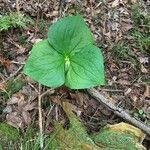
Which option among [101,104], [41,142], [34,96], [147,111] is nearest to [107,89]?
[101,104]

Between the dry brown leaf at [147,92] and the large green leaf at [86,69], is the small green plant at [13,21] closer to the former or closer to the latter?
the large green leaf at [86,69]

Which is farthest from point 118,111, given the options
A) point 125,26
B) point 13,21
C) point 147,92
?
point 13,21

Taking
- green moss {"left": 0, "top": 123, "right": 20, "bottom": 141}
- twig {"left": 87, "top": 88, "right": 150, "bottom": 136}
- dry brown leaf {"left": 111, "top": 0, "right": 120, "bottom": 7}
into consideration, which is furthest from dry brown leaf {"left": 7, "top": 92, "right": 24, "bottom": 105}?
dry brown leaf {"left": 111, "top": 0, "right": 120, "bottom": 7}

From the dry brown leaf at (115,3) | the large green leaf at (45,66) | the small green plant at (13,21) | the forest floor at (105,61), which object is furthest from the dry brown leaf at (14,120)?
the dry brown leaf at (115,3)

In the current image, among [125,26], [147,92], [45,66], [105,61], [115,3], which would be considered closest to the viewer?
[45,66]

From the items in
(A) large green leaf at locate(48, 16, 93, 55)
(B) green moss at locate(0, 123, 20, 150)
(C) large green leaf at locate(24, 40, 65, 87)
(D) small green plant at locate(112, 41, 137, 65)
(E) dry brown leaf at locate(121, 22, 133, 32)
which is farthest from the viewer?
(E) dry brown leaf at locate(121, 22, 133, 32)

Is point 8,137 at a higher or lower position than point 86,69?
lower

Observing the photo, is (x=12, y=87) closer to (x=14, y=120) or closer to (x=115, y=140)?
(x=14, y=120)

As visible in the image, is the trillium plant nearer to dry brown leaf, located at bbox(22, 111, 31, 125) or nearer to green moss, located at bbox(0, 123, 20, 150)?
dry brown leaf, located at bbox(22, 111, 31, 125)
